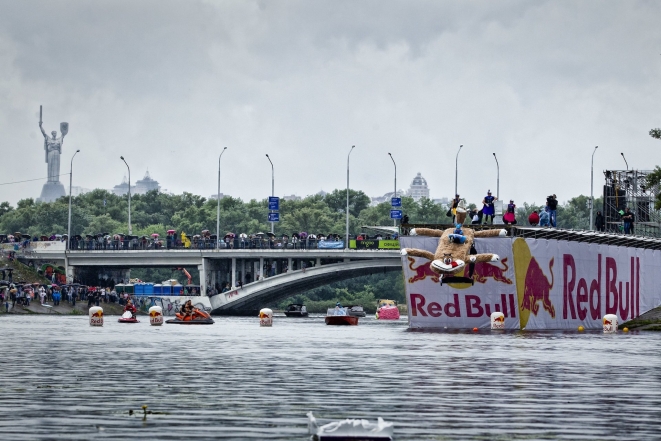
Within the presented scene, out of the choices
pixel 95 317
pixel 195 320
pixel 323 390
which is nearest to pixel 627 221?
pixel 195 320

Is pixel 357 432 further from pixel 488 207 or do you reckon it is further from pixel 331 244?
pixel 331 244

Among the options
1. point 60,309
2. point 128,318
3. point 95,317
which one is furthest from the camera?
point 60,309

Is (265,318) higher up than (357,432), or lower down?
higher up

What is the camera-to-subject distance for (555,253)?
79.1m

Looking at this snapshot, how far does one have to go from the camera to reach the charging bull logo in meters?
75.8

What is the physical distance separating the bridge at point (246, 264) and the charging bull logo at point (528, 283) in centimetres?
5032

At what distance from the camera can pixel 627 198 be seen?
106 meters

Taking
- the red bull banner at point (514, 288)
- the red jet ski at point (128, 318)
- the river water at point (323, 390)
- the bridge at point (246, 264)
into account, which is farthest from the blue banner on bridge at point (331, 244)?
the river water at point (323, 390)

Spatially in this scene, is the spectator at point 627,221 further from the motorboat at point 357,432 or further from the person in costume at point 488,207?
the motorboat at point 357,432

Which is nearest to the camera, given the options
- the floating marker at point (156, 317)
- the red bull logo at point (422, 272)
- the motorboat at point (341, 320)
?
the red bull logo at point (422, 272)

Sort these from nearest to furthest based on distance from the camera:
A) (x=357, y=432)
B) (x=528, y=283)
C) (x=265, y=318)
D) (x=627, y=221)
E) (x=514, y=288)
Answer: (x=357, y=432)
(x=514, y=288)
(x=528, y=283)
(x=627, y=221)
(x=265, y=318)

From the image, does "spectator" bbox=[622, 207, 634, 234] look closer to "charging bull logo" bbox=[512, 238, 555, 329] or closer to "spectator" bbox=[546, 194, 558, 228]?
"spectator" bbox=[546, 194, 558, 228]

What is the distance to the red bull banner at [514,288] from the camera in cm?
7588

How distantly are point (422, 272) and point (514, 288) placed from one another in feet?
18.3
